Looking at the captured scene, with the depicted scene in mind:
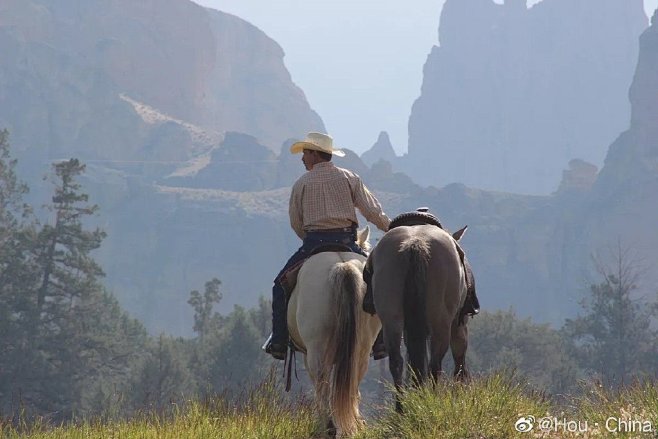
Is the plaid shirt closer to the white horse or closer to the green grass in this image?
the white horse

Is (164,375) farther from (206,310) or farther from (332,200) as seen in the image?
(332,200)

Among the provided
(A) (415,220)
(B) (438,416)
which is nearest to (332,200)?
(A) (415,220)

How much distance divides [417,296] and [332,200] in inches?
67.5

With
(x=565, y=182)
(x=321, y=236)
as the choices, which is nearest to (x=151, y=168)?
(x=565, y=182)

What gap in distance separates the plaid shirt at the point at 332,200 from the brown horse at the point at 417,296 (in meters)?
1.17

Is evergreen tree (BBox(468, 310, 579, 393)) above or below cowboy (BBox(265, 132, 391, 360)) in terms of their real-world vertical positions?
below

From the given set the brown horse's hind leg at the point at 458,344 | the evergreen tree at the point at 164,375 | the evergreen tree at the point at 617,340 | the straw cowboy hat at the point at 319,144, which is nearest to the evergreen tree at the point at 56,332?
the evergreen tree at the point at 164,375

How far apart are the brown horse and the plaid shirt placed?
1166 mm

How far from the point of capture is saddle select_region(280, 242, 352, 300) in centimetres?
803

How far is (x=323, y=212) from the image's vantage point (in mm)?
8305

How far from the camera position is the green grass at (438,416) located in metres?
5.84

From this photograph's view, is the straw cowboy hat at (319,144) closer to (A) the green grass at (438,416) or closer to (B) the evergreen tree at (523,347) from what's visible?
(A) the green grass at (438,416)

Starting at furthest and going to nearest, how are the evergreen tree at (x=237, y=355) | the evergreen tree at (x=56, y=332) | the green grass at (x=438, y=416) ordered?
the evergreen tree at (x=237, y=355) → the evergreen tree at (x=56, y=332) → the green grass at (x=438, y=416)

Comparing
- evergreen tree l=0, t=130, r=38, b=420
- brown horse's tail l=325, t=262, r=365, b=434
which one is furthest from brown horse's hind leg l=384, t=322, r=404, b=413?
evergreen tree l=0, t=130, r=38, b=420
